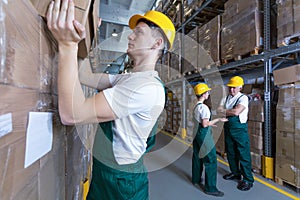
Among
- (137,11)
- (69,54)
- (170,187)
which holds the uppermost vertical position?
(137,11)

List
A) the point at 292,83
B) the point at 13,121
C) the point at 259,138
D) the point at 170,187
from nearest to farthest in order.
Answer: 1. the point at 13,121
2. the point at 292,83
3. the point at 170,187
4. the point at 259,138

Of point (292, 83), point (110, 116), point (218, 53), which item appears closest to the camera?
point (110, 116)

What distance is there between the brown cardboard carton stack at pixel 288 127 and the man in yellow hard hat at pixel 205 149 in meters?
1.12

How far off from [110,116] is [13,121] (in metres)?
0.42

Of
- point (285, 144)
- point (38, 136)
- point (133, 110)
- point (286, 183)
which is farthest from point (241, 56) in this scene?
point (38, 136)

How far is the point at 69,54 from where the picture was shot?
0.80 m

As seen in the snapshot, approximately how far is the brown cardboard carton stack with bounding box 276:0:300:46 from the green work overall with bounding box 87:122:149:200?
3268mm

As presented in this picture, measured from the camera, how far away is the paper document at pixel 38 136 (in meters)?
0.63

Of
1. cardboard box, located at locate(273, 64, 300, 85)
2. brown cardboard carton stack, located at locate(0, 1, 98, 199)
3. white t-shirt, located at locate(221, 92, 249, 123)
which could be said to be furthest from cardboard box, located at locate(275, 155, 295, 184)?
brown cardboard carton stack, located at locate(0, 1, 98, 199)

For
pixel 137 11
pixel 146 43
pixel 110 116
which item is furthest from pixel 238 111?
pixel 137 11

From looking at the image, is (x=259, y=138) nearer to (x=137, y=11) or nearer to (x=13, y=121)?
(x=13, y=121)

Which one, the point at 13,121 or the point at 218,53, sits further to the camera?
the point at 218,53

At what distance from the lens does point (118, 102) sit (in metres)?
0.90

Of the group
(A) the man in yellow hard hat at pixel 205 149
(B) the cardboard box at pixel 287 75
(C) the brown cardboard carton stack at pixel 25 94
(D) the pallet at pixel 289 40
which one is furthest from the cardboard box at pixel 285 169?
(C) the brown cardboard carton stack at pixel 25 94
